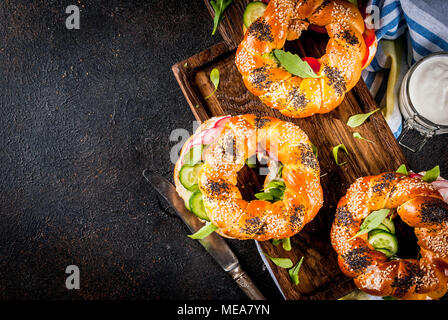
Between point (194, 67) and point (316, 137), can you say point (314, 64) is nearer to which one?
point (316, 137)

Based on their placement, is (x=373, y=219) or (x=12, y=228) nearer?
(x=373, y=219)

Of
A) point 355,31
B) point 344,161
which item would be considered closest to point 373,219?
point 344,161

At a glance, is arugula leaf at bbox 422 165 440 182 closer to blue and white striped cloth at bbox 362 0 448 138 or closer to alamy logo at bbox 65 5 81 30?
blue and white striped cloth at bbox 362 0 448 138

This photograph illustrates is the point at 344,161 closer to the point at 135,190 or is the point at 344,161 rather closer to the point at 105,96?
the point at 135,190

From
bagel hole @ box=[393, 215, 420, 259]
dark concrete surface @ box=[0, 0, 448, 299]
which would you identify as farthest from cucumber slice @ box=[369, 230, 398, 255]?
dark concrete surface @ box=[0, 0, 448, 299]

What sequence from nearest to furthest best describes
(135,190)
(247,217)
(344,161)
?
(247,217), (344,161), (135,190)
